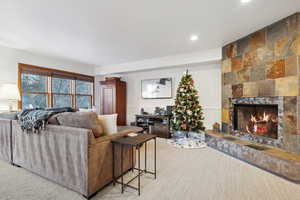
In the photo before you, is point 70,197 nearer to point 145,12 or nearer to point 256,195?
point 256,195

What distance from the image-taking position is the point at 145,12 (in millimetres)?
2223

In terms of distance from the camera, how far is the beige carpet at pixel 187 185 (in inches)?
67.3

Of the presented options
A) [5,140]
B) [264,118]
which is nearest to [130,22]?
[5,140]

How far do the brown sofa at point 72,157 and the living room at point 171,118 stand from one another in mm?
14

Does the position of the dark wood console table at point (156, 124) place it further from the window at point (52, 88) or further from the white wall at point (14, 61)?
the white wall at point (14, 61)

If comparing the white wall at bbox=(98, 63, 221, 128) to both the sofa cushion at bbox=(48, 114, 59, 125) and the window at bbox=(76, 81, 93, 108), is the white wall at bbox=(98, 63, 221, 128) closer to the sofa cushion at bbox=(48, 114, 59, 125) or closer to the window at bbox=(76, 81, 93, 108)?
the window at bbox=(76, 81, 93, 108)

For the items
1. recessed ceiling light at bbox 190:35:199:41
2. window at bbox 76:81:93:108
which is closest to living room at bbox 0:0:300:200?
recessed ceiling light at bbox 190:35:199:41

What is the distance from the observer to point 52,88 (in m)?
4.61

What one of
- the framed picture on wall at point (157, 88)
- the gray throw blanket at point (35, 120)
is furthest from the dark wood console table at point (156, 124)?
the gray throw blanket at point (35, 120)

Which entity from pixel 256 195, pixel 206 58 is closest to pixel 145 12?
pixel 206 58

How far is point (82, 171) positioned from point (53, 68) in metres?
4.22

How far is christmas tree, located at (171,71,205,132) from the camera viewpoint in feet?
13.3

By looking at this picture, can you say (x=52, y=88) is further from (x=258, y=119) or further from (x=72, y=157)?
(x=258, y=119)

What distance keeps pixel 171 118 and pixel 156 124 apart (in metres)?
0.57
